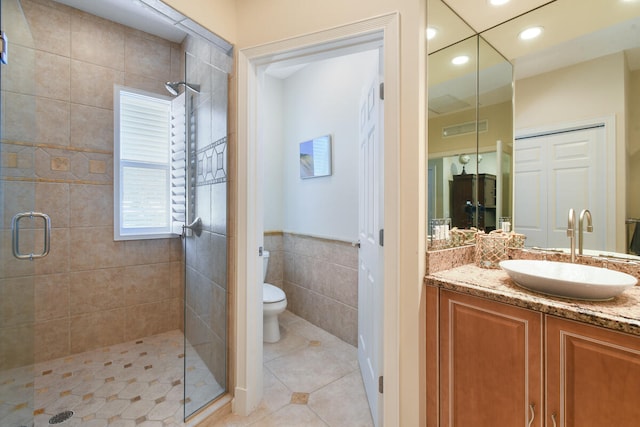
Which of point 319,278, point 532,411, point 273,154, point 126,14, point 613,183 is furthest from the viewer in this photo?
point 273,154

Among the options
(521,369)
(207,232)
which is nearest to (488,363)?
(521,369)

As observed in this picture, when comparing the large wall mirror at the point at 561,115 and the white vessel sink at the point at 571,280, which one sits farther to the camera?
the large wall mirror at the point at 561,115

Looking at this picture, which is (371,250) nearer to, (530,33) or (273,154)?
(530,33)

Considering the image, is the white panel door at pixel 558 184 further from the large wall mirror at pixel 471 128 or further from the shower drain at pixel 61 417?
the shower drain at pixel 61 417

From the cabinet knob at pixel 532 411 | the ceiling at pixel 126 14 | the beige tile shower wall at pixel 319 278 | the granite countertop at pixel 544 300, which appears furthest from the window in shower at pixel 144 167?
the cabinet knob at pixel 532 411

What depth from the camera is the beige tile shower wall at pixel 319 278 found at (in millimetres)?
2521

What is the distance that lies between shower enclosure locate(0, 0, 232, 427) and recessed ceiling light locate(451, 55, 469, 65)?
4.24 feet

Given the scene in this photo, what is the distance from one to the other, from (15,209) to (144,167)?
1.23 m

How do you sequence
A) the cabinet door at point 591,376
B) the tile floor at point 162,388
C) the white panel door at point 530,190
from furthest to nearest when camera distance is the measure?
the tile floor at point 162,388 < the white panel door at point 530,190 < the cabinet door at point 591,376

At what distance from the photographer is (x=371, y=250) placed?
67.2 inches

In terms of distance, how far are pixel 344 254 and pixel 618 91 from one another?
1.94 meters

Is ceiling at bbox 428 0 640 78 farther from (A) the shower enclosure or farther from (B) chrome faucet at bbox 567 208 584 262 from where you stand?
(A) the shower enclosure

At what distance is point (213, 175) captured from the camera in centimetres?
186

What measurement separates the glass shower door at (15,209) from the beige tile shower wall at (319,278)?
2015 mm
